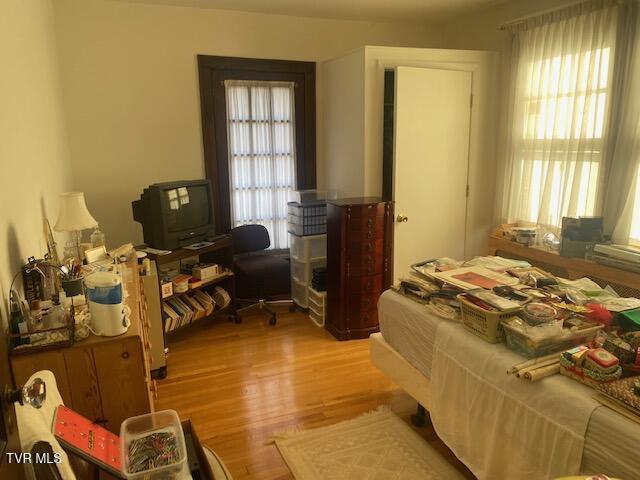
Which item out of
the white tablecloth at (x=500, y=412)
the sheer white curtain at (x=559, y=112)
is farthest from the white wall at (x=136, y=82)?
the white tablecloth at (x=500, y=412)

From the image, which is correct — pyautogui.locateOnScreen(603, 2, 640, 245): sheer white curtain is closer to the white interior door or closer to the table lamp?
the white interior door

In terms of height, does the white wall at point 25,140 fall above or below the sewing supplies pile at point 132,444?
above

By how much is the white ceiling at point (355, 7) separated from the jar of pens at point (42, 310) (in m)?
2.73

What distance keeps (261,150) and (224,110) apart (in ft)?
1.59

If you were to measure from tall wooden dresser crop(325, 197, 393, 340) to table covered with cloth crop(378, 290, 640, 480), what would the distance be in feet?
3.96

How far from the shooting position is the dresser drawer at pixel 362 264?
346 cm

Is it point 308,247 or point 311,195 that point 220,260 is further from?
point 311,195

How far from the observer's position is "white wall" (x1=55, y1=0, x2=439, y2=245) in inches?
141

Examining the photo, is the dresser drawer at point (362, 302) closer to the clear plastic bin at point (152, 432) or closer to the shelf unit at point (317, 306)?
the shelf unit at point (317, 306)

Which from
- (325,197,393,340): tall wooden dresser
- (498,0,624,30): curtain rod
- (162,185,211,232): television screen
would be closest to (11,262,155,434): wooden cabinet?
(162,185,211,232): television screen

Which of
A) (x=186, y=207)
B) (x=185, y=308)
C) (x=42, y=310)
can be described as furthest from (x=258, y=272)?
(x=42, y=310)

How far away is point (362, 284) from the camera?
3.51 m

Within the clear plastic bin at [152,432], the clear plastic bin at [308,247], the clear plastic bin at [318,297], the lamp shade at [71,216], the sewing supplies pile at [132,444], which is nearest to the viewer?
the sewing supplies pile at [132,444]

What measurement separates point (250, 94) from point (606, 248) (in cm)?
309
